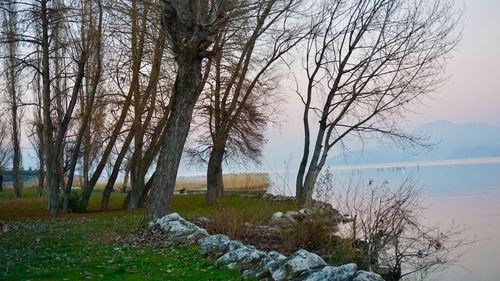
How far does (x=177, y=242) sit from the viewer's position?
11.0 meters

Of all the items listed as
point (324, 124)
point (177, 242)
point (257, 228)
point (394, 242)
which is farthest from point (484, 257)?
point (324, 124)

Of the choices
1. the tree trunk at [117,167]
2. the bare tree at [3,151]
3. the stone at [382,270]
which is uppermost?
the bare tree at [3,151]

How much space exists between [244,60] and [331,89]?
4503mm

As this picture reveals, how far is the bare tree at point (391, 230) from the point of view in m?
10.9

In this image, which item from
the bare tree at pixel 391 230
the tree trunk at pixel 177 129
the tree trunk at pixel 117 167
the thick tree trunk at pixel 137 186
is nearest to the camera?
the bare tree at pixel 391 230

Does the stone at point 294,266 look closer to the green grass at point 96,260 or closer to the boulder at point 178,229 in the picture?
the green grass at point 96,260

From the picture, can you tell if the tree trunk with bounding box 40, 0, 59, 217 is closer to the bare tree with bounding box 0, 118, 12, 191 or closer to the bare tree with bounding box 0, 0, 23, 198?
the bare tree with bounding box 0, 0, 23, 198

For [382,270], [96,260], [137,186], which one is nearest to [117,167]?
[137,186]

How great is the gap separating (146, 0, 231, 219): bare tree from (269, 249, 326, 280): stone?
23.7 ft

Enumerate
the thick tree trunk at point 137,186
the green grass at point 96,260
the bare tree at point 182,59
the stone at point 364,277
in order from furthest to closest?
the thick tree trunk at point 137,186
the bare tree at point 182,59
the green grass at point 96,260
the stone at point 364,277

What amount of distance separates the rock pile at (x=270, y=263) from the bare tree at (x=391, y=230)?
3.05 meters

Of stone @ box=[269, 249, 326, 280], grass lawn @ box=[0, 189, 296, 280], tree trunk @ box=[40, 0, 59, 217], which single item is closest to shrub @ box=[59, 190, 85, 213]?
tree trunk @ box=[40, 0, 59, 217]

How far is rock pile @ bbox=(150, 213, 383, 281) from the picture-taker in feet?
22.0

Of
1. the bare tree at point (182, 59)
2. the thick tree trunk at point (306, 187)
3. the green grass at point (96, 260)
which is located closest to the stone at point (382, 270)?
the green grass at point (96, 260)
